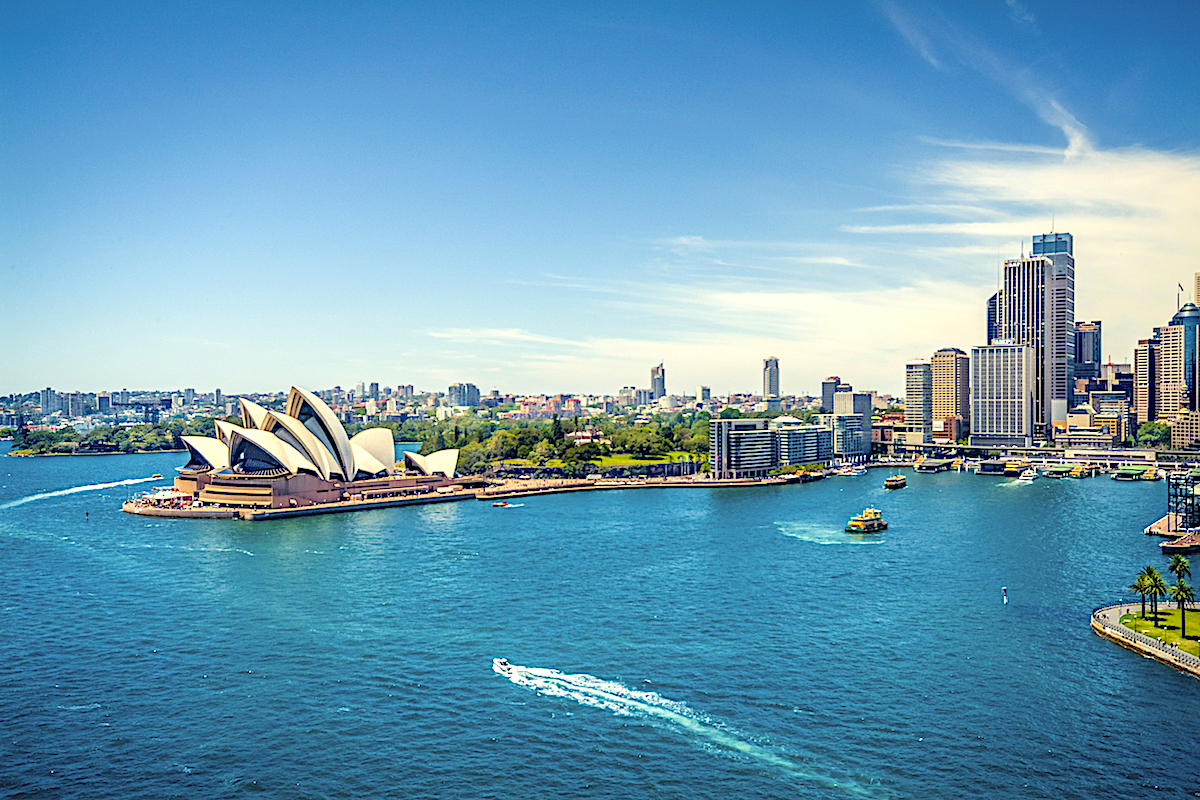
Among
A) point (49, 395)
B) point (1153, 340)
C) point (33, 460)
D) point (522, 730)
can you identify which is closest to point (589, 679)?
point (522, 730)

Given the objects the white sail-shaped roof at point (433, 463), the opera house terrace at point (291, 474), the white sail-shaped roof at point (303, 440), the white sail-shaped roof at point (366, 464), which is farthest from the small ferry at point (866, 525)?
the white sail-shaped roof at point (366, 464)

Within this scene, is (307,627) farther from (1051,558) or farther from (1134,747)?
(1051,558)

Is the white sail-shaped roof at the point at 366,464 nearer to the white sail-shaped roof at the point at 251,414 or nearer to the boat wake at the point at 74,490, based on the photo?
the white sail-shaped roof at the point at 251,414

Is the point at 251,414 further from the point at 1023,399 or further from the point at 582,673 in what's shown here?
the point at 1023,399

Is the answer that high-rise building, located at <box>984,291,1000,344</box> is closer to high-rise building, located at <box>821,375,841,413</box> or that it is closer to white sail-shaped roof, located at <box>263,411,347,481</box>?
high-rise building, located at <box>821,375,841,413</box>

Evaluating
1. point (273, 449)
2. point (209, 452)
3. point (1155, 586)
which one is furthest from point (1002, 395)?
point (1155, 586)

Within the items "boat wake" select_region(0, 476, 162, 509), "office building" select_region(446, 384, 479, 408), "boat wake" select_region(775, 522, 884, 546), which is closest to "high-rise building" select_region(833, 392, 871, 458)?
"boat wake" select_region(775, 522, 884, 546)
